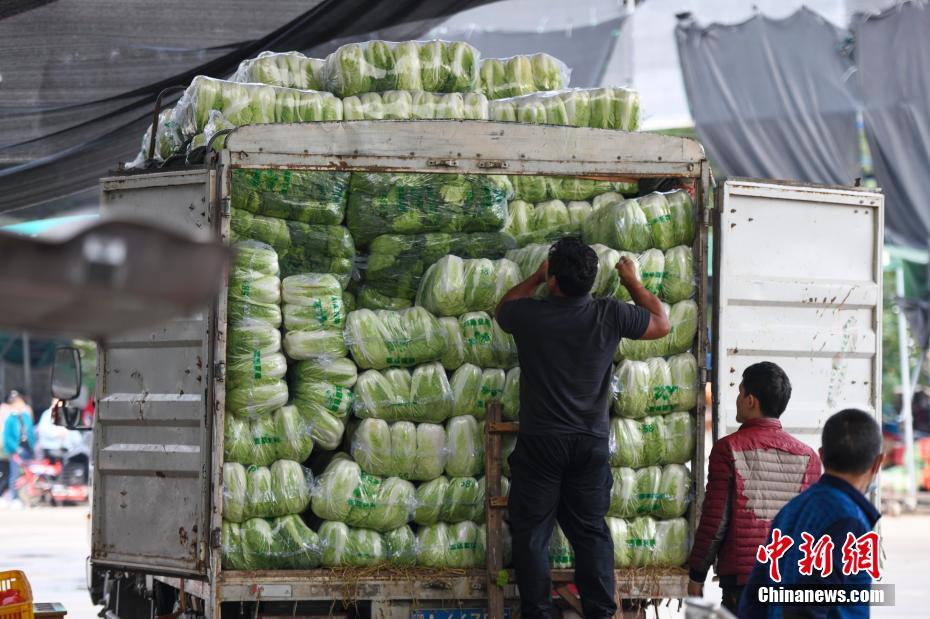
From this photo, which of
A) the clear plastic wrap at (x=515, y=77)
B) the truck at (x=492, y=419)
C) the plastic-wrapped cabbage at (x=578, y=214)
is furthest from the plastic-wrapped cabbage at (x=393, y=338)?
the clear plastic wrap at (x=515, y=77)

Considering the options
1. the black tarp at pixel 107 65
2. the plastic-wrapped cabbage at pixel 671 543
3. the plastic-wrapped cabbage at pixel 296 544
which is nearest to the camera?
the plastic-wrapped cabbage at pixel 296 544

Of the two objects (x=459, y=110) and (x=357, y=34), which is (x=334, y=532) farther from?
(x=357, y=34)

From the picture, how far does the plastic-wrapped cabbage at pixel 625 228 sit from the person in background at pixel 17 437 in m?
15.3

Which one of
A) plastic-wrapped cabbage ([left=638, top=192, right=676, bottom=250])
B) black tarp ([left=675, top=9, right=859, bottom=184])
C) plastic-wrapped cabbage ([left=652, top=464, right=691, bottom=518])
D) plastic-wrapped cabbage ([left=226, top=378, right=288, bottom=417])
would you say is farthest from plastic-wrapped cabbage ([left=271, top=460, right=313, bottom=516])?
black tarp ([left=675, top=9, right=859, bottom=184])

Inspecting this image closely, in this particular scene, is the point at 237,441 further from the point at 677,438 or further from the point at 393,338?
the point at 677,438

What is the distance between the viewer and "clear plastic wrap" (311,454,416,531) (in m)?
5.38

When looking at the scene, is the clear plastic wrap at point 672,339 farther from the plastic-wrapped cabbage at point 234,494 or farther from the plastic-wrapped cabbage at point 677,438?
the plastic-wrapped cabbage at point 234,494

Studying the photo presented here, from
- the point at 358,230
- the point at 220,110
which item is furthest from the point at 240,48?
the point at 358,230

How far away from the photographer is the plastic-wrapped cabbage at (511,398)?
Answer: 5.51 m

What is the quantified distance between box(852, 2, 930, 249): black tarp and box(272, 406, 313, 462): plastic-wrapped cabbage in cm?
714

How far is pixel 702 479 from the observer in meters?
5.53

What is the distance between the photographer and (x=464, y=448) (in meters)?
5.46

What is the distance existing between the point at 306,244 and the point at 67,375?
5.28 feet

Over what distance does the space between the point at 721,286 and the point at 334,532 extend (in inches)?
86.7
